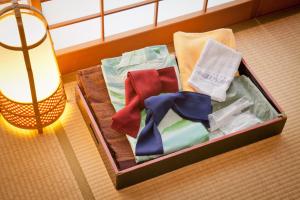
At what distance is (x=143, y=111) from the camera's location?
258 centimetres

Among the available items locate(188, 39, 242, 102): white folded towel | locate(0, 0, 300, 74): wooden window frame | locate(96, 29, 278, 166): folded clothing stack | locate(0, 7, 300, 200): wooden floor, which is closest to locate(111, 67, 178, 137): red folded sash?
locate(96, 29, 278, 166): folded clothing stack

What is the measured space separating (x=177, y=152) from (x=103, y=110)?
17.1 inches

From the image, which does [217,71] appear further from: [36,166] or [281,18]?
[36,166]

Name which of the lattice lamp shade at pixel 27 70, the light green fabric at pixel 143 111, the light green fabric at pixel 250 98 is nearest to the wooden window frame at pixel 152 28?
the light green fabric at pixel 143 111

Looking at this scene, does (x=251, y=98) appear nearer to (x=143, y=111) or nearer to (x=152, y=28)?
(x=143, y=111)

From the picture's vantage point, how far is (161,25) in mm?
2988

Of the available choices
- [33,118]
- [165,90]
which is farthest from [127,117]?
[33,118]

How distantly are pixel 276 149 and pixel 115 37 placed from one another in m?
1.06

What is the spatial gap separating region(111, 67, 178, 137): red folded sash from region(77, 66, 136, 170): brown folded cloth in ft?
0.16

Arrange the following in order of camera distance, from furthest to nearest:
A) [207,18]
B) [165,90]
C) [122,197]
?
[207,18] < [165,90] < [122,197]

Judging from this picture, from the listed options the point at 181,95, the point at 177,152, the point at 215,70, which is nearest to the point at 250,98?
the point at 215,70

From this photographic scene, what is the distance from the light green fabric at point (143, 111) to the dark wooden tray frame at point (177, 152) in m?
0.04

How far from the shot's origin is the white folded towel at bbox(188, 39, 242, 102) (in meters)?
2.65

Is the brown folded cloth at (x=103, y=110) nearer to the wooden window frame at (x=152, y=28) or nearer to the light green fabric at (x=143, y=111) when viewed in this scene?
the light green fabric at (x=143, y=111)
